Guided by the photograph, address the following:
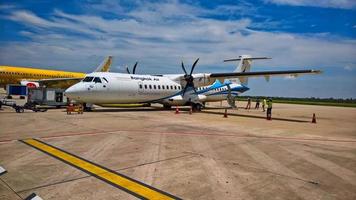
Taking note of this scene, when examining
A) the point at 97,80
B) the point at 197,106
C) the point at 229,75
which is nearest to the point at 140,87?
the point at 97,80

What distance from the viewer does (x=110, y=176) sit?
18.2 feet

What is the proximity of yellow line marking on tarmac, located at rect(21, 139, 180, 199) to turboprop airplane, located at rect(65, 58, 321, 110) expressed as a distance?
1212 cm

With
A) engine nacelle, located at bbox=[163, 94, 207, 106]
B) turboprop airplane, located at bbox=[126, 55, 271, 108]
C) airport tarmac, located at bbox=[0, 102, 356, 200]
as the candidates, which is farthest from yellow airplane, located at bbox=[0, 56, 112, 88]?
airport tarmac, located at bbox=[0, 102, 356, 200]

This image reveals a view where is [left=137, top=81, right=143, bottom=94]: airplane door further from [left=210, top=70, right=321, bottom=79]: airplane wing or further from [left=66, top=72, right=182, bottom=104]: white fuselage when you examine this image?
[left=210, top=70, right=321, bottom=79]: airplane wing

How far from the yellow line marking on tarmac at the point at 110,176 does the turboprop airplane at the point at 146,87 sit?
477 inches

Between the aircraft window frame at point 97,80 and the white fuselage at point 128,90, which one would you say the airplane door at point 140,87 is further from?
the aircraft window frame at point 97,80

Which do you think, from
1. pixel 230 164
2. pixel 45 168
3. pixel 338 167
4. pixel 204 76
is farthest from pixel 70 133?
pixel 204 76

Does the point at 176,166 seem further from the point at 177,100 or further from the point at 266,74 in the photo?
the point at 177,100

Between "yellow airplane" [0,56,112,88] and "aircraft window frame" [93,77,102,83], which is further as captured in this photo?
"yellow airplane" [0,56,112,88]

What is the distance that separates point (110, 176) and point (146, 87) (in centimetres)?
1779

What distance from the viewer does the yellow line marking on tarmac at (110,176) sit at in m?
4.70

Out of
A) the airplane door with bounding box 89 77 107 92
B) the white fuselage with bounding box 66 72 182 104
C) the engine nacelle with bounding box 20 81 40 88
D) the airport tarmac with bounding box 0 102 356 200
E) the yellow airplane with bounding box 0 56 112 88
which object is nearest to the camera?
the airport tarmac with bounding box 0 102 356 200

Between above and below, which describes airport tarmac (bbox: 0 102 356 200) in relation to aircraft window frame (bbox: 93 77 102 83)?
below

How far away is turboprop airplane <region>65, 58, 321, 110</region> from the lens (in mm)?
19666
